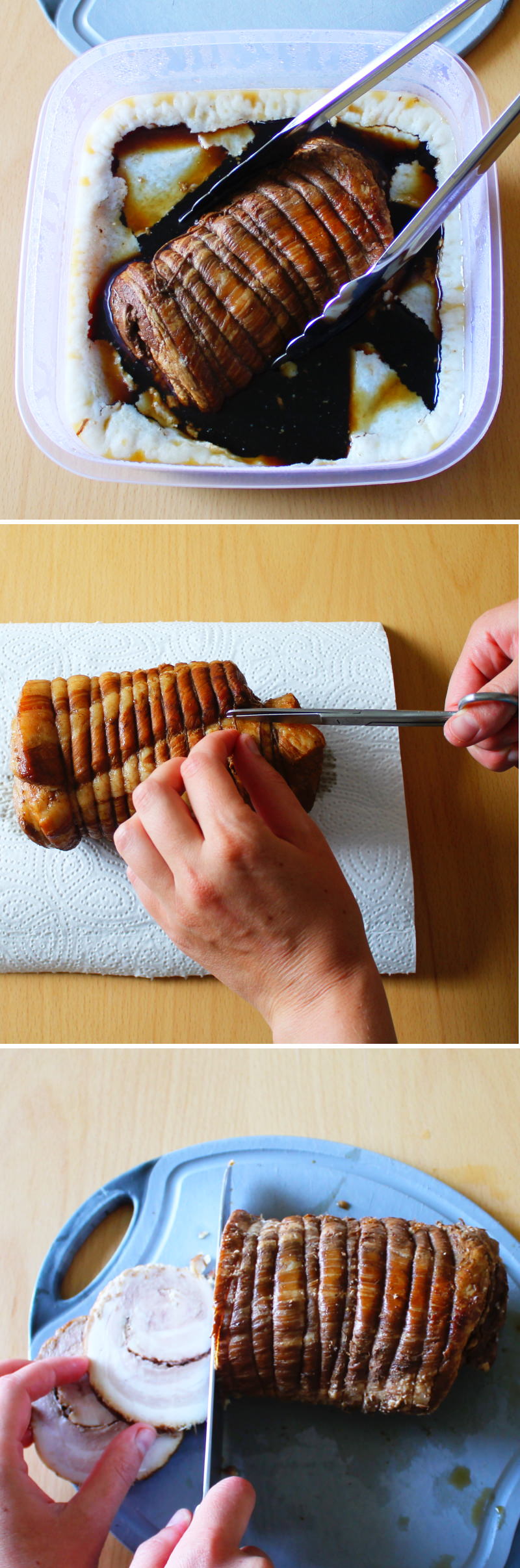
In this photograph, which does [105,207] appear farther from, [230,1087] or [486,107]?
[230,1087]

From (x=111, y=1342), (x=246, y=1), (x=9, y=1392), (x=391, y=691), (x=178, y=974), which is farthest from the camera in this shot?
(x=246, y=1)

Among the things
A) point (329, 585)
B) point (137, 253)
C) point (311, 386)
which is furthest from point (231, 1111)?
point (137, 253)

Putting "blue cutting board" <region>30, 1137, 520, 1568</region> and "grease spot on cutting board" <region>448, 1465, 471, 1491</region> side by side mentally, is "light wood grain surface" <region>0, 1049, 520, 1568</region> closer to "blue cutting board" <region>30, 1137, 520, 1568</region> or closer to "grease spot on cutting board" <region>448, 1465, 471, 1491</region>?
"blue cutting board" <region>30, 1137, 520, 1568</region>

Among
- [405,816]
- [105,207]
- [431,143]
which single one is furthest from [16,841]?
[431,143]

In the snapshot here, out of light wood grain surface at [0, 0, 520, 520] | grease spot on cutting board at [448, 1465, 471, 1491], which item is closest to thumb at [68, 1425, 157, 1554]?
grease spot on cutting board at [448, 1465, 471, 1491]

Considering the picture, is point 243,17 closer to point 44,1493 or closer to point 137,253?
point 137,253

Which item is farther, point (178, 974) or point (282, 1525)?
point (178, 974)
